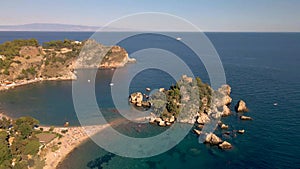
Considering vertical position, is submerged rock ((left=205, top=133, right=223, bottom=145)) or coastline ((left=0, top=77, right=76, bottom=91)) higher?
submerged rock ((left=205, top=133, right=223, bottom=145))

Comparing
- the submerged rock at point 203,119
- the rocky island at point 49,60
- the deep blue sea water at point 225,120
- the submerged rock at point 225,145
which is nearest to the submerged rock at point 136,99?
the deep blue sea water at point 225,120

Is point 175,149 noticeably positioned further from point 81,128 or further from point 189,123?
point 81,128


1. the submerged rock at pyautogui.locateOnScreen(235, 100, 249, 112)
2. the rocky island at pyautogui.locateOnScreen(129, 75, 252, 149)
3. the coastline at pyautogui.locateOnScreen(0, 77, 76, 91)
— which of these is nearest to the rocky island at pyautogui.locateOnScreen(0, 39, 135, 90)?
the coastline at pyautogui.locateOnScreen(0, 77, 76, 91)

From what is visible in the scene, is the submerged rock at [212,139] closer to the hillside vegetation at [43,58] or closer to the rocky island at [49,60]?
the rocky island at [49,60]

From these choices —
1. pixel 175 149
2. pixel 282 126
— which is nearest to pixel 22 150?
pixel 175 149

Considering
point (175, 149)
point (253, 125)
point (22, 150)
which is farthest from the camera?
point (253, 125)

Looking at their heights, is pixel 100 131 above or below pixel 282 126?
below

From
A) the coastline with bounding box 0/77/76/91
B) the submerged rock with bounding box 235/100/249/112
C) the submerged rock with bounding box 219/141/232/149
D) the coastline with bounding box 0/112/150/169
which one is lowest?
the coastline with bounding box 0/112/150/169

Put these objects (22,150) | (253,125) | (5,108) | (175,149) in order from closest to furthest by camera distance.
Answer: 1. (22,150)
2. (175,149)
3. (253,125)
4. (5,108)

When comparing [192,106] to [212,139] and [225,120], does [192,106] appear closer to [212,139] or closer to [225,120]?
[225,120]

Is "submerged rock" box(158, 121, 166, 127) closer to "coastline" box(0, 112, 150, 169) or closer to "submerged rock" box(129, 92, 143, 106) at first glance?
"coastline" box(0, 112, 150, 169)
